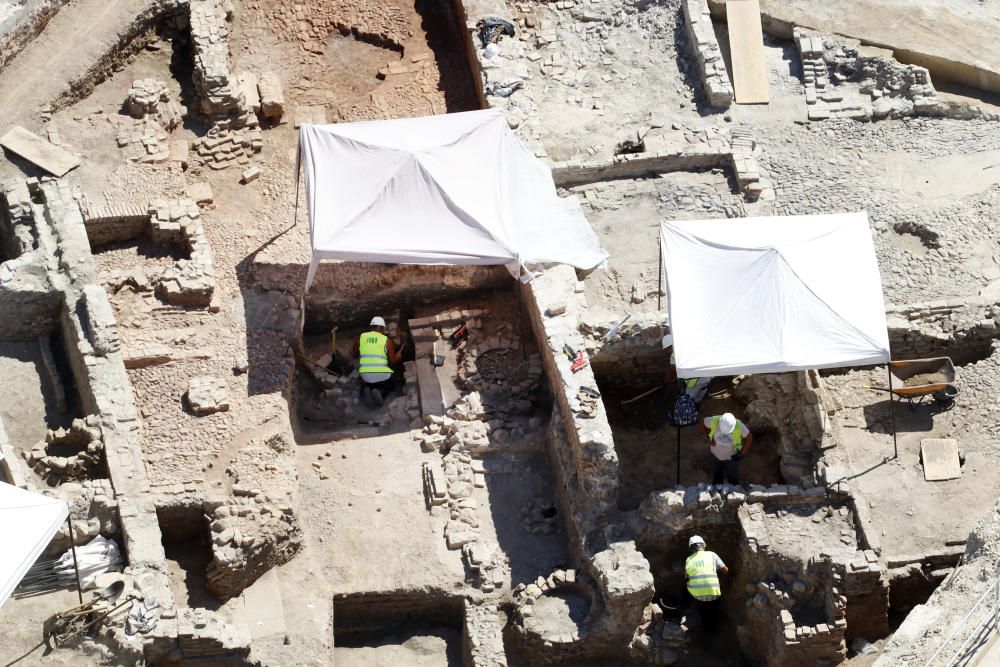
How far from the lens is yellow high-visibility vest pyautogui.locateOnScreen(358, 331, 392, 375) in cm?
2031

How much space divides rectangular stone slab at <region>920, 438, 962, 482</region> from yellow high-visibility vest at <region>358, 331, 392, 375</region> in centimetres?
700

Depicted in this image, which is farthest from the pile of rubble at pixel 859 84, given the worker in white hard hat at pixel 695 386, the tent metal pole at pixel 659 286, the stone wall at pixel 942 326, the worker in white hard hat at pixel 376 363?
→ the worker in white hard hat at pixel 376 363

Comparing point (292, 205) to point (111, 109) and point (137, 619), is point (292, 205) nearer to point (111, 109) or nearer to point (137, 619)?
point (111, 109)

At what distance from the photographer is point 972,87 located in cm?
2423

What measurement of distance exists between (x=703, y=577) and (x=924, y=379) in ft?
13.5

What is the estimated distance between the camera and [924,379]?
20.0 m

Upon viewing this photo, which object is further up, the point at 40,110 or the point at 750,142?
the point at 40,110

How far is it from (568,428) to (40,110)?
9.14 m

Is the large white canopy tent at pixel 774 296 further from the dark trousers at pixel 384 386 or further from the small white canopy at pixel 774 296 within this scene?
the dark trousers at pixel 384 386

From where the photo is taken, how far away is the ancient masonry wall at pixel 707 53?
23.0 metres

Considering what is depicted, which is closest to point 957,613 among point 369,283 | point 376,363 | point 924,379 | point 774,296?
point 924,379

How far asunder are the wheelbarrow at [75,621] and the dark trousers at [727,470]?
7.42 metres

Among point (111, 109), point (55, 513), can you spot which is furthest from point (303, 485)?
point (111, 109)

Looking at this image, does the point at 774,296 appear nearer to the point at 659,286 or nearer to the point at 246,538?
the point at 659,286
